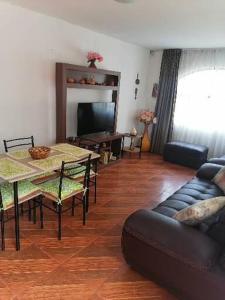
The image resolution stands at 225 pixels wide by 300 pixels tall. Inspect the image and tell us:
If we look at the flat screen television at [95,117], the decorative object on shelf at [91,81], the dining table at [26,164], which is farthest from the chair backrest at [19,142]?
the decorative object on shelf at [91,81]

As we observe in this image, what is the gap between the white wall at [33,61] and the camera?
306 centimetres

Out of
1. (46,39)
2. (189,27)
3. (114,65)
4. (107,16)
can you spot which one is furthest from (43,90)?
(189,27)

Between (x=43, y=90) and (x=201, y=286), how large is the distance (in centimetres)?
312

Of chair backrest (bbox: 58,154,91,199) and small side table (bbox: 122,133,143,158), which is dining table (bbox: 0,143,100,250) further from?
small side table (bbox: 122,133,143,158)

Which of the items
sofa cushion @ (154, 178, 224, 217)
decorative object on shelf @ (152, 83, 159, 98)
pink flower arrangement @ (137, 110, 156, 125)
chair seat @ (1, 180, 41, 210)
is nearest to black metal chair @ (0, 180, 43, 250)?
chair seat @ (1, 180, 41, 210)

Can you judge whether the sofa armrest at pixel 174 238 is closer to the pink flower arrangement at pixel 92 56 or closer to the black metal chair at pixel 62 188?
the black metal chair at pixel 62 188

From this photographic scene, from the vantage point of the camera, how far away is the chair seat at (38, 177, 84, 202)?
2.45 meters

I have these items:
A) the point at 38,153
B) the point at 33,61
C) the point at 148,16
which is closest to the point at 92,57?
the point at 33,61

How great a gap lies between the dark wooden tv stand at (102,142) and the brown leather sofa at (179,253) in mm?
2292

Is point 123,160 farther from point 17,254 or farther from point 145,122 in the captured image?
point 17,254

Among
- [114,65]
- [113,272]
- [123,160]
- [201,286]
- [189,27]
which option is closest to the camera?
[201,286]

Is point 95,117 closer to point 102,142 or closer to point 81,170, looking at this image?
point 102,142

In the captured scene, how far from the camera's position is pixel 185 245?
1672 millimetres

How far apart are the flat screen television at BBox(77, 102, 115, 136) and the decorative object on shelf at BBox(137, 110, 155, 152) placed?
1109 millimetres
